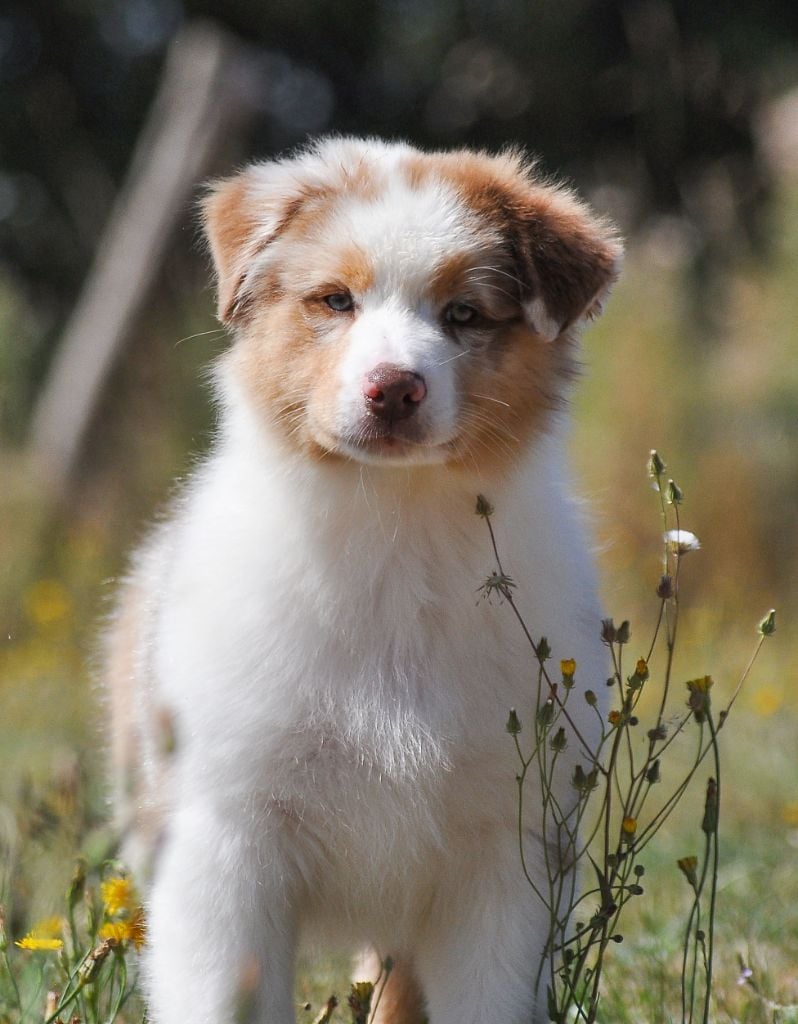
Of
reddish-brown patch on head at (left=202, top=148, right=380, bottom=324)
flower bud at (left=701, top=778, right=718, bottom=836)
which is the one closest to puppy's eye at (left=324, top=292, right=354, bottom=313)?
reddish-brown patch on head at (left=202, top=148, right=380, bottom=324)

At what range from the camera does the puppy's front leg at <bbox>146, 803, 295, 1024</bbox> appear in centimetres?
328

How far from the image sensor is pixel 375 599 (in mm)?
3496

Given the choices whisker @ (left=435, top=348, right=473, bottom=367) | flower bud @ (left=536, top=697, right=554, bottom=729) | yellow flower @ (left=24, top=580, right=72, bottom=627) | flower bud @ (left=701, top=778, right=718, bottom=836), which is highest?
yellow flower @ (left=24, top=580, right=72, bottom=627)

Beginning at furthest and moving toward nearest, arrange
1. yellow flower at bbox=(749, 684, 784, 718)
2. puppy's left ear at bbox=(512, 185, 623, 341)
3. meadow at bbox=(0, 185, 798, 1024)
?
yellow flower at bbox=(749, 684, 784, 718), meadow at bbox=(0, 185, 798, 1024), puppy's left ear at bbox=(512, 185, 623, 341)

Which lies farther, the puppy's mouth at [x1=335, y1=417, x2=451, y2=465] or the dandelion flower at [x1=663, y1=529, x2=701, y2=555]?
the puppy's mouth at [x1=335, y1=417, x2=451, y2=465]

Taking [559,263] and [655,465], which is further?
[559,263]

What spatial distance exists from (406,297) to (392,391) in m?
0.31

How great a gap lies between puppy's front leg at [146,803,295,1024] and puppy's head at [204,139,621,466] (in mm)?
904

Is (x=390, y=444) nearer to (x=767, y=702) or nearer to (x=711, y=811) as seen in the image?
(x=711, y=811)

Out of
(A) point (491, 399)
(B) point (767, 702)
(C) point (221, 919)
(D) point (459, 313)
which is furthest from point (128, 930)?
(B) point (767, 702)

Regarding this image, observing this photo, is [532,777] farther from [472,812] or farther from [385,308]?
[385,308]

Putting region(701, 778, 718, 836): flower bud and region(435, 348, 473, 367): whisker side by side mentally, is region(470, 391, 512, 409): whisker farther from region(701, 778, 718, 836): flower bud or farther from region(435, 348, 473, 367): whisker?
region(701, 778, 718, 836): flower bud

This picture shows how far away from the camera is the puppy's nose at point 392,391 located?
3.16 m

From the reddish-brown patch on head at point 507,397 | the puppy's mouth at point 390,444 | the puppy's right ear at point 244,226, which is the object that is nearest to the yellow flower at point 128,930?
the puppy's mouth at point 390,444
